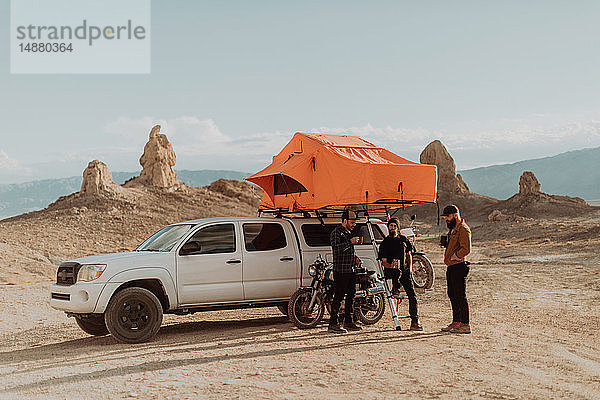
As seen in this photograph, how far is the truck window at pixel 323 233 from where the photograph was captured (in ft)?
41.5

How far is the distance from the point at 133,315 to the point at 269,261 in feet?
8.66

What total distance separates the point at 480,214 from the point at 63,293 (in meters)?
71.5

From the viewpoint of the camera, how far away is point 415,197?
12406 mm

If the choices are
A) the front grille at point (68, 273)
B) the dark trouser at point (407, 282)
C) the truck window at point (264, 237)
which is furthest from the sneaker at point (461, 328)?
the front grille at point (68, 273)

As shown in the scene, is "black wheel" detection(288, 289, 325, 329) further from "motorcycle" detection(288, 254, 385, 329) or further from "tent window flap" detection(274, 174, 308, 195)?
"tent window flap" detection(274, 174, 308, 195)

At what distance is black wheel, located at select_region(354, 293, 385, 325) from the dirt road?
263 millimetres

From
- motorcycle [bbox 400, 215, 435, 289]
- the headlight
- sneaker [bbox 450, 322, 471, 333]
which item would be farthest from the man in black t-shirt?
the headlight

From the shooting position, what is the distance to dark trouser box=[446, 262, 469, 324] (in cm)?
1118

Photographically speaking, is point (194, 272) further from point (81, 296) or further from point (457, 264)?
point (457, 264)

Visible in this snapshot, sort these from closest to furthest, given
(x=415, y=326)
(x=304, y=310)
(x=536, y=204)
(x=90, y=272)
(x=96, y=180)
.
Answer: (x=90, y=272)
(x=415, y=326)
(x=304, y=310)
(x=96, y=180)
(x=536, y=204)

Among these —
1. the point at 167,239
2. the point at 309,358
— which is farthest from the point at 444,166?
the point at 309,358

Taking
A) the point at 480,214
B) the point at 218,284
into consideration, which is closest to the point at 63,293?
the point at 218,284

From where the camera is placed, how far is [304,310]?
11.8 metres

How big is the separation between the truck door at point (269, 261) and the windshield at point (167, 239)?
114 centimetres
